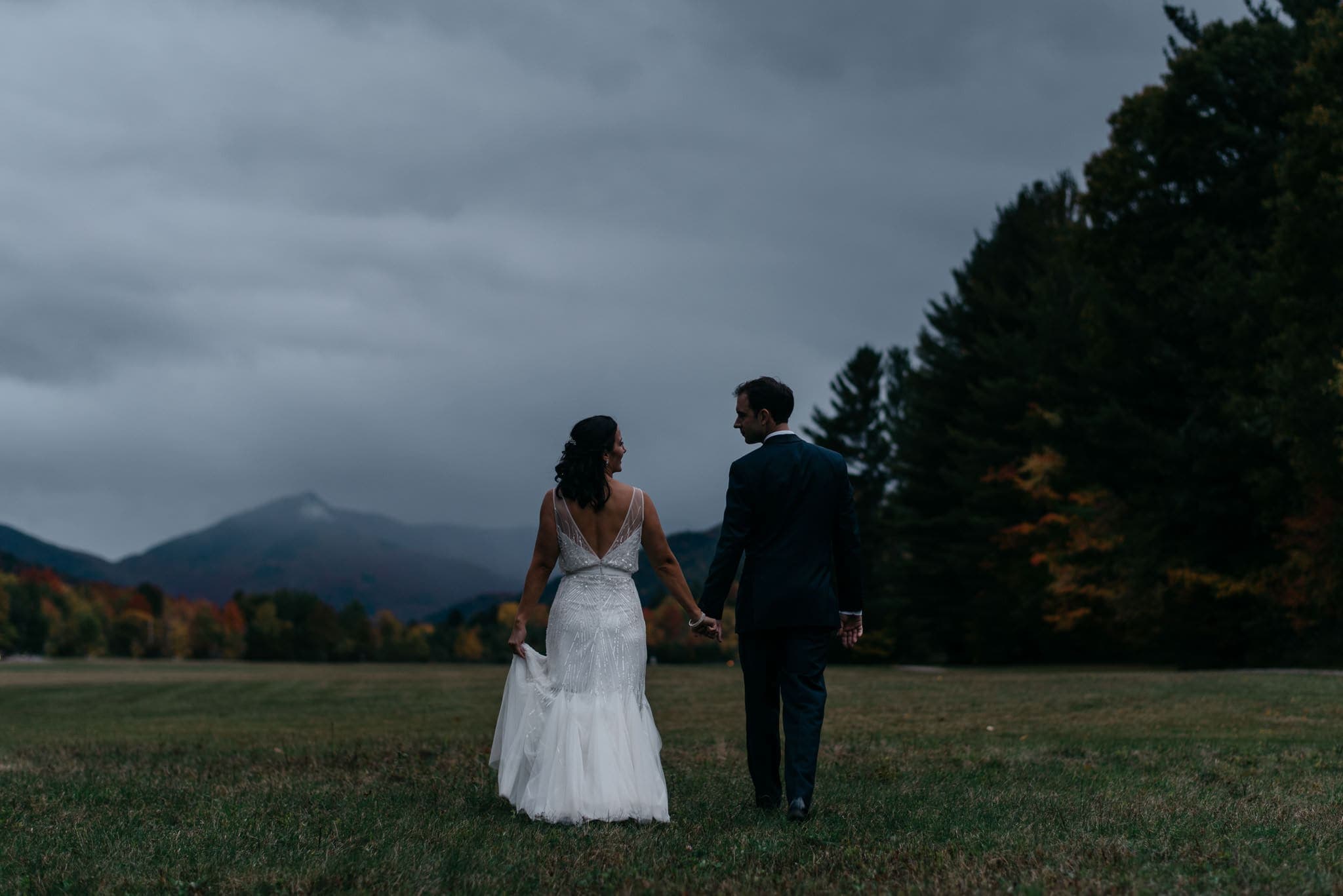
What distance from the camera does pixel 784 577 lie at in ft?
22.0

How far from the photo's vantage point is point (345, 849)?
5.44 meters

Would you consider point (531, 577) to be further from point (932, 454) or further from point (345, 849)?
point (932, 454)

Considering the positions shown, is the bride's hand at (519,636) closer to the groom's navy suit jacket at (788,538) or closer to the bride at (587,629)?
the bride at (587,629)

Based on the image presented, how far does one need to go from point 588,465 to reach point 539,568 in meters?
0.67

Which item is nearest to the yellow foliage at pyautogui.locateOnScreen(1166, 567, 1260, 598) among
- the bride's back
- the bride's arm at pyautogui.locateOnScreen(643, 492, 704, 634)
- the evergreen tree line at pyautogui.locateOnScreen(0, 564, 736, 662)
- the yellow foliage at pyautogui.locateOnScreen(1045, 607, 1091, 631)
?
the yellow foliage at pyautogui.locateOnScreen(1045, 607, 1091, 631)

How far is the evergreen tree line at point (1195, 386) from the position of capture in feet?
78.1

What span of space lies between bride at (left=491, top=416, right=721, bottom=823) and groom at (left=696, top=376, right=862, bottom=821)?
0.96ft

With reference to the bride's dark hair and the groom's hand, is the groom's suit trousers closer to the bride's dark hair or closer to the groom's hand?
the groom's hand

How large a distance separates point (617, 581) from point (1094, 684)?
15.7 meters

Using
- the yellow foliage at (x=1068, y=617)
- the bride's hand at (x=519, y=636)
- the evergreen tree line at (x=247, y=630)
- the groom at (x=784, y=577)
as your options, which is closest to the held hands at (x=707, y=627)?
the groom at (x=784, y=577)

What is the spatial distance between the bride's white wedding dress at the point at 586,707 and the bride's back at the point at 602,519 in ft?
0.08

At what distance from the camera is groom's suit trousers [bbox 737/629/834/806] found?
21.6ft

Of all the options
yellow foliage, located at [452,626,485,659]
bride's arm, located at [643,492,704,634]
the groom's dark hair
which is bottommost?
yellow foliage, located at [452,626,485,659]

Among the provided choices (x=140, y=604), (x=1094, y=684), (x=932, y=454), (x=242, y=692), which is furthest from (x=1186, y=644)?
(x=140, y=604)
